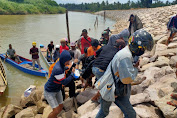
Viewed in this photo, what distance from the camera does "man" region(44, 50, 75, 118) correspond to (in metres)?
2.86

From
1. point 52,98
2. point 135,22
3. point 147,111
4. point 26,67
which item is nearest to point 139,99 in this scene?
point 147,111

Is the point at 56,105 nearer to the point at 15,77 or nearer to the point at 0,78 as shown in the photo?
the point at 0,78

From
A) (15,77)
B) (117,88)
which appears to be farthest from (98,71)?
(15,77)

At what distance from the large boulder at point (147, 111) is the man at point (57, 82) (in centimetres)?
149

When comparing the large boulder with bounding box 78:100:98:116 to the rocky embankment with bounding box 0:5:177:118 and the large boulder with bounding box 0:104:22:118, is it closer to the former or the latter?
the rocky embankment with bounding box 0:5:177:118

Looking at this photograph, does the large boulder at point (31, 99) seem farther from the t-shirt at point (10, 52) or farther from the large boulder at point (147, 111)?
the t-shirt at point (10, 52)

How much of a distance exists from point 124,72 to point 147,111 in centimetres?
147

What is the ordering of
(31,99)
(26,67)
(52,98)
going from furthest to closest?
(26,67), (31,99), (52,98)

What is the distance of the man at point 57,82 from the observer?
2.86 meters

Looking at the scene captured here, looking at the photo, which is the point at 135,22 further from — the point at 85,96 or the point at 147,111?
the point at 147,111

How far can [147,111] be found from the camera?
282 centimetres

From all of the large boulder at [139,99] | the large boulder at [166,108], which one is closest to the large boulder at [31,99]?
the large boulder at [139,99]

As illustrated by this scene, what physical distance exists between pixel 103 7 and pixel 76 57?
80742mm

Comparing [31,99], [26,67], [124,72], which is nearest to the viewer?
[124,72]
